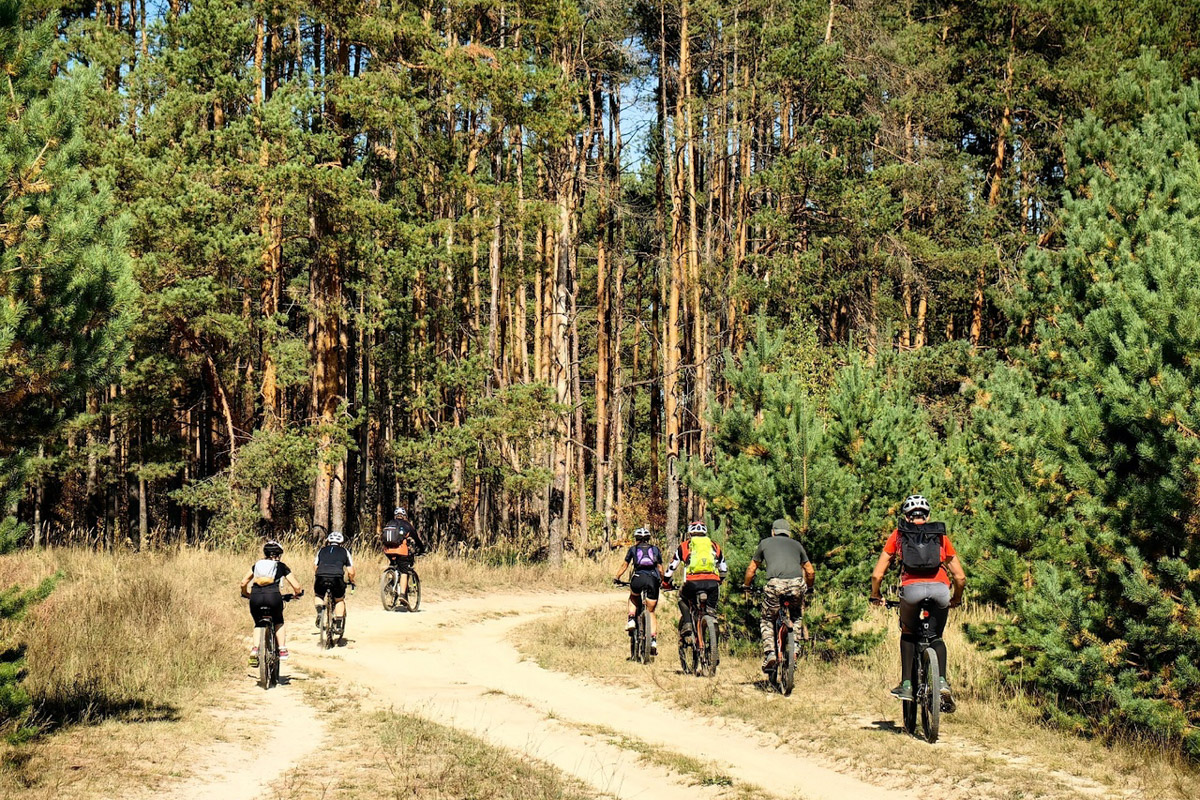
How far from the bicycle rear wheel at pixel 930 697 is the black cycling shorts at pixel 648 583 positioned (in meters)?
6.00

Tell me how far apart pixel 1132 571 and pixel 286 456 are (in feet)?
68.1

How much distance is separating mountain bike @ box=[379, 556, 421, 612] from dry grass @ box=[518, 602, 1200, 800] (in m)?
5.51

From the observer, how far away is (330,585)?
17047 mm

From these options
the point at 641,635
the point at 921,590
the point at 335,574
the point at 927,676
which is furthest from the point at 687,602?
the point at 335,574

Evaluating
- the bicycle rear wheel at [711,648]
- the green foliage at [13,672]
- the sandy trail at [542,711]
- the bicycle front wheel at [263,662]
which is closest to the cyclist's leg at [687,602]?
the bicycle rear wheel at [711,648]

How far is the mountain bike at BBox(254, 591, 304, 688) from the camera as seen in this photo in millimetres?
13398

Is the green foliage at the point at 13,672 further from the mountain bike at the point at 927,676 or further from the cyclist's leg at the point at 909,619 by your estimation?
the mountain bike at the point at 927,676

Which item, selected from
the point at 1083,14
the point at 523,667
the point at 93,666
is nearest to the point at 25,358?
the point at 93,666

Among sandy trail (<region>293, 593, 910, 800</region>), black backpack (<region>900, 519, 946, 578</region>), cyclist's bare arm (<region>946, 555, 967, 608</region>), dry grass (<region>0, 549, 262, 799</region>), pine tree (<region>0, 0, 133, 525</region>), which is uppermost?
pine tree (<region>0, 0, 133, 525</region>)

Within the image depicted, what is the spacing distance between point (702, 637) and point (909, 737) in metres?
4.56

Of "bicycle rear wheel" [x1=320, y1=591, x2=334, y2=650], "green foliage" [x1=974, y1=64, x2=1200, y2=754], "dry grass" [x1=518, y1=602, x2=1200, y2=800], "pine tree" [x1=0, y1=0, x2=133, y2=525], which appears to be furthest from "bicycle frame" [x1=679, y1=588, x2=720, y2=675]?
"pine tree" [x1=0, y1=0, x2=133, y2=525]

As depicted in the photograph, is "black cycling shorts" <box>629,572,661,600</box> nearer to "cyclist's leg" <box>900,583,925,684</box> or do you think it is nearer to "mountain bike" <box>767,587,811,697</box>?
"mountain bike" <box>767,587,811,697</box>

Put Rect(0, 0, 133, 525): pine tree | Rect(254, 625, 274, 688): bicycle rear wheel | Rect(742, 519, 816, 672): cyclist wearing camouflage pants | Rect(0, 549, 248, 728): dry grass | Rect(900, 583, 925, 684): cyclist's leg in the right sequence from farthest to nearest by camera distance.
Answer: Rect(254, 625, 274, 688): bicycle rear wheel, Rect(742, 519, 816, 672): cyclist wearing camouflage pants, Rect(0, 549, 248, 728): dry grass, Rect(900, 583, 925, 684): cyclist's leg, Rect(0, 0, 133, 525): pine tree

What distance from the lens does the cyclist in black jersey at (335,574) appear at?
17009 millimetres
